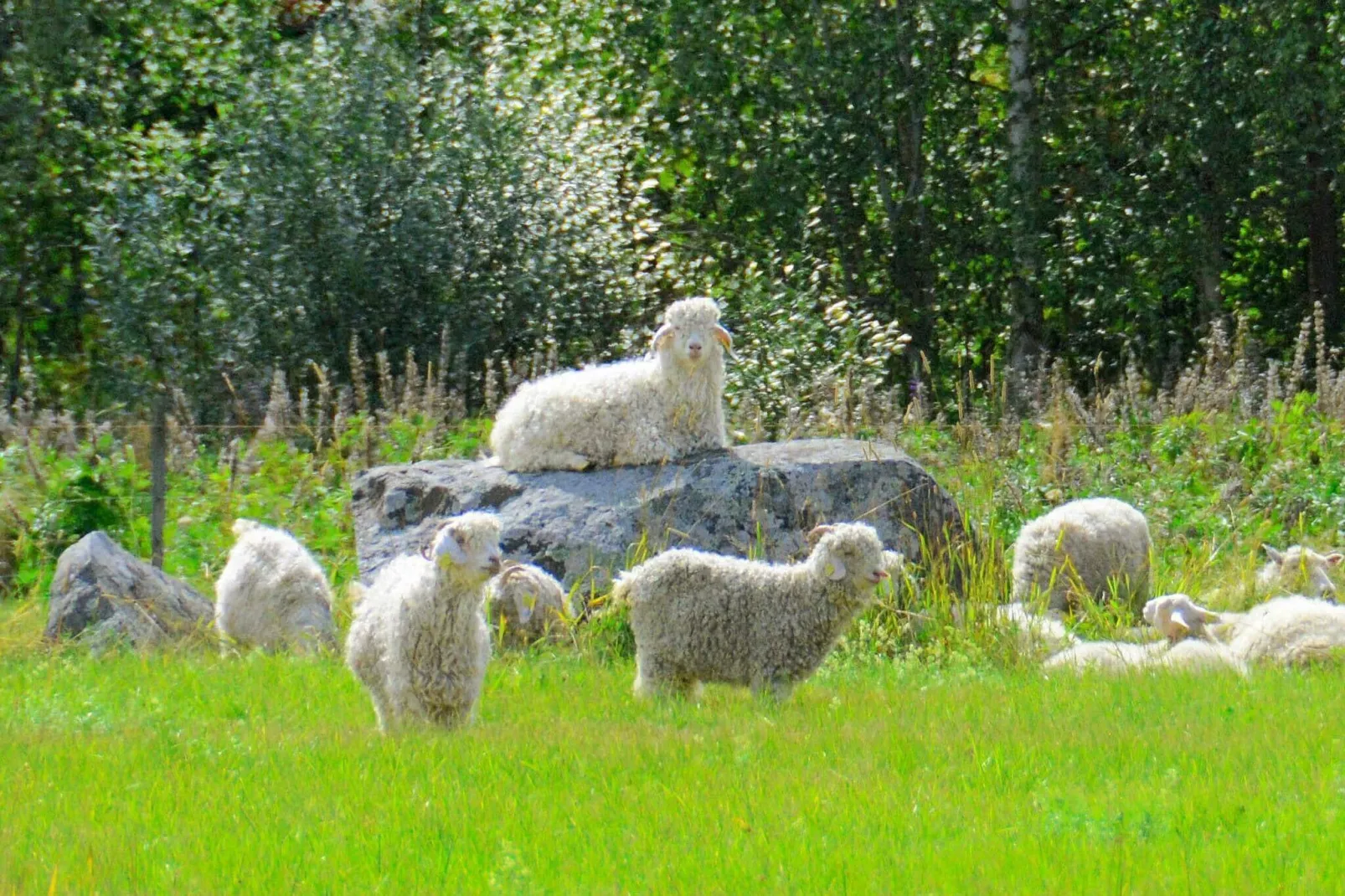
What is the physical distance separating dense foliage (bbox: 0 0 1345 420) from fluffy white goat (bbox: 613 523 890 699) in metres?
6.70

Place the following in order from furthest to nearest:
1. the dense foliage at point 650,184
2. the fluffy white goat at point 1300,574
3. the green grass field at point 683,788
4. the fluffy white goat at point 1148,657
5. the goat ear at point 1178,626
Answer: the dense foliage at point 650,184 < the fluffy white goat at point 1300,574 < the goat ear at point 1178,626 < the fluffy white goat at point 1148,657 < the green grass field at point 683,788

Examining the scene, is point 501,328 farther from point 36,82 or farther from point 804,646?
point 804,646

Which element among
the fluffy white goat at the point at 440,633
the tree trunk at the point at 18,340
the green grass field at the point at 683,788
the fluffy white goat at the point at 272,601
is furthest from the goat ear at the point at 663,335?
the tree trunk at the point at 18,340

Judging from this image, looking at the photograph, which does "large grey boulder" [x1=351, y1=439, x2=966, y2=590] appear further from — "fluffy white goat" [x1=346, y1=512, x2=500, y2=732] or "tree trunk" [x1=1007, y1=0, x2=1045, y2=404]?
"tree trunk" [x1=1007, y1=0, x2=1045, y2=404]

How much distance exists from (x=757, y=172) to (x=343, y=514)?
11357 millimetres

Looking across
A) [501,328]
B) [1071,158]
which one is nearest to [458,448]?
[501,328]

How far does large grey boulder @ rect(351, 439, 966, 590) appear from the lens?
10.4m

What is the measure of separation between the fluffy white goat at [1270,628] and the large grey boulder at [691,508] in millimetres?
1436

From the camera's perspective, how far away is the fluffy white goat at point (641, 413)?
11.1 meters

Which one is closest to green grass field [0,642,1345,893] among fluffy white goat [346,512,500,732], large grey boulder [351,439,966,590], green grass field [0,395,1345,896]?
green grass field [0,395,1345,896]

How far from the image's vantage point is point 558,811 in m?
6.12

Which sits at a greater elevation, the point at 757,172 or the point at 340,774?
the point at 757,172

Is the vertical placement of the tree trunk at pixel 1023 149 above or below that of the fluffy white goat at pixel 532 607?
above

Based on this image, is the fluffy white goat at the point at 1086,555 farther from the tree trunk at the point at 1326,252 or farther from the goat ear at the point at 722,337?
the tree trunk at the point at 1326,252
